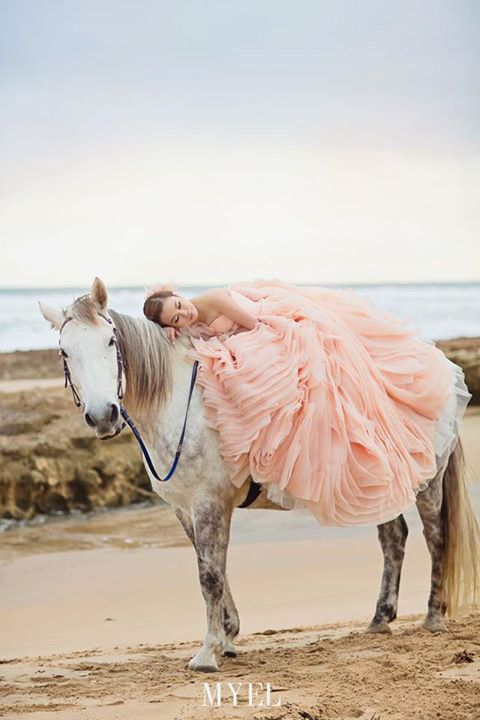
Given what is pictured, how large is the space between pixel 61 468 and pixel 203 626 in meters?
2.92

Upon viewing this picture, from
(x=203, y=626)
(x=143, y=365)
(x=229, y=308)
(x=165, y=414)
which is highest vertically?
(x=229, y=308)

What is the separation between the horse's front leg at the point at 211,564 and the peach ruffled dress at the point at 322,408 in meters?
0.15

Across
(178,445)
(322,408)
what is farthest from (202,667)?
(322,408)

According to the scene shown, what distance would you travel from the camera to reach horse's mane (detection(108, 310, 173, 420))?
3.67m

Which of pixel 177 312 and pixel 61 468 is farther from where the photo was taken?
pixel 61 468

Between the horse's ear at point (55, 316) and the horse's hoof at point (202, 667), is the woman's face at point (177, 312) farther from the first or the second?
the horse's hoof at point (202, 667)

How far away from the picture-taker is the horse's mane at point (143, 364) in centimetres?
367

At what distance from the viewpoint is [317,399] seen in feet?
12.2

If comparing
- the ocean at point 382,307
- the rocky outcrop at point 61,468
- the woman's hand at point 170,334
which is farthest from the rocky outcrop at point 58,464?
the ocean at point 382,307

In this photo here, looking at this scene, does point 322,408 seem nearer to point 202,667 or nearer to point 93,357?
point 93,357

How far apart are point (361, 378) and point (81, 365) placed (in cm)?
109

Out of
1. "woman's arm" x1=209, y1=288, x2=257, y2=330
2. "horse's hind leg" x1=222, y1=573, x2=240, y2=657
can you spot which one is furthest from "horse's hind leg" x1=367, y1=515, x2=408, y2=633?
"woman's arm" x1=209, y1=288, x2=257, y2=330

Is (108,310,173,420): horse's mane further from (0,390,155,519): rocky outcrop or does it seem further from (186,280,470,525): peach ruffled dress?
(0,390,155,519): rocky outcrop

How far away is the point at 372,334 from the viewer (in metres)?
Result: 4.12
